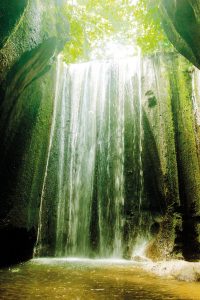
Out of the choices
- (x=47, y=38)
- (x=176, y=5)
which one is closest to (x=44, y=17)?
(x=47, y=38)

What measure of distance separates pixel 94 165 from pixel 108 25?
8844mm

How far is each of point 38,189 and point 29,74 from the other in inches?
110

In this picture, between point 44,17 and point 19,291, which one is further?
point 44,17

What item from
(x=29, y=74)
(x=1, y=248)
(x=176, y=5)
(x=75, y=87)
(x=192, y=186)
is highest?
(x=75, y=87)

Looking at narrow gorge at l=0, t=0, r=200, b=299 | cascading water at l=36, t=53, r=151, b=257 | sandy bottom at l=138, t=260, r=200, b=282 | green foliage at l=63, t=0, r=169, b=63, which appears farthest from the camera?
green foliage at l=63, t=0, r=169, b=63

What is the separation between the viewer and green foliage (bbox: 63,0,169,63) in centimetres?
903

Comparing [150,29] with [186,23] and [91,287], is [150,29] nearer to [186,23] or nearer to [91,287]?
[186,23]

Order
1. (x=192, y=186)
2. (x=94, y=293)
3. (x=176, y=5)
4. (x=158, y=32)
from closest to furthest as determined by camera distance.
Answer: (x=94, y=293), (x=176, y=5), (x=192, y=186), (x=158, y=32)

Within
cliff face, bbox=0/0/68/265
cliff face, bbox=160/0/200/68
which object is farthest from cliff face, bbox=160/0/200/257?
cliff face, bbox=0/0/68/265

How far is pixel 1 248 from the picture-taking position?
5.74 m

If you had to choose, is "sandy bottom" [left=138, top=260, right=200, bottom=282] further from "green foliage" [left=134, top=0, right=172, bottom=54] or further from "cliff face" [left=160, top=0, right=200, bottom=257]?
"green foliage" [left=134, top=0, right=172, bottom=54]

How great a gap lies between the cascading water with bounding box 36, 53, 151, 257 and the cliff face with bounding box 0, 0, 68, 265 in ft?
6.14

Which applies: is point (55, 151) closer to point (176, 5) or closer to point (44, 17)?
point (44, 17)

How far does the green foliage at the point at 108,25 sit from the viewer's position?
9031 millimetres
